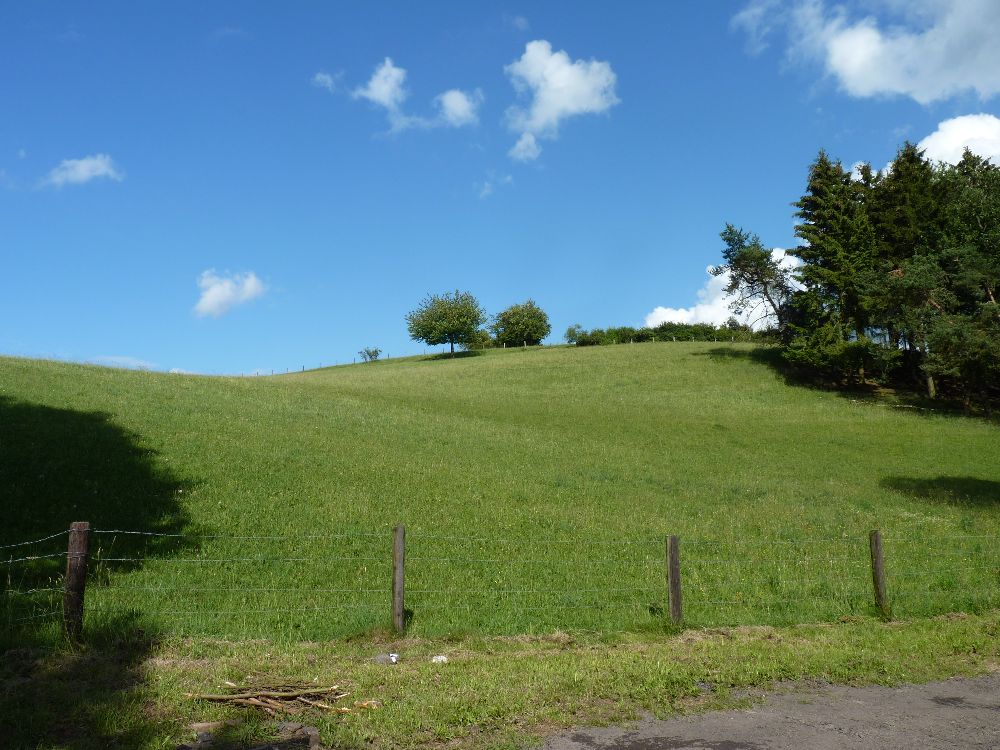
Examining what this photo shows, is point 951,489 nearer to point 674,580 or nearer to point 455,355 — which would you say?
point 674,580

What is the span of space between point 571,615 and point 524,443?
66.5 feet

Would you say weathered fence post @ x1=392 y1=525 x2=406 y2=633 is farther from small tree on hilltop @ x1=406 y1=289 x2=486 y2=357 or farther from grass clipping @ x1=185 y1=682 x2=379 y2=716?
small tree on hilltop @ x1=406 y1=289 x2=486 y2=357

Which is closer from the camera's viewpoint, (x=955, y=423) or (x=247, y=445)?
(x=247, y=445)

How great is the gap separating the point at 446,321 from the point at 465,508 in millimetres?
77848

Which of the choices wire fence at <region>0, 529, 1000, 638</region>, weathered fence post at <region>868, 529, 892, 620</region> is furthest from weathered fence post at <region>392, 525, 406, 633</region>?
weathered fence post at <region>868, 529, 892, 620</region>

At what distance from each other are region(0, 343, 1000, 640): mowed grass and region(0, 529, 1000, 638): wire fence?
0.07m

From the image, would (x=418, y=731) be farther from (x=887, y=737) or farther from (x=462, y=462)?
(x=462, y=462)

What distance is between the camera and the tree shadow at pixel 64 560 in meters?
7.00

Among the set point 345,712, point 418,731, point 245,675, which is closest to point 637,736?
point 418,731

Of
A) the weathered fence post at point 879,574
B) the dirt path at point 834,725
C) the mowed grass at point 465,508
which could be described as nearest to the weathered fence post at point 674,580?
the mowed grass at point 465,508

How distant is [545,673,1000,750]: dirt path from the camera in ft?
22.0

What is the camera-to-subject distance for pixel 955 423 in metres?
41.6

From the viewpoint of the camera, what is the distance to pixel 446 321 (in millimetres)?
96812

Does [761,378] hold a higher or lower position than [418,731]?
higher
